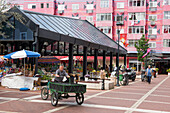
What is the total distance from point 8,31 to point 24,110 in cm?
1354

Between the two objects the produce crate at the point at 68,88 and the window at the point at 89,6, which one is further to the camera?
the window at the point at 89,6

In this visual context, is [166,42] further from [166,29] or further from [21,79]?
[21,79]

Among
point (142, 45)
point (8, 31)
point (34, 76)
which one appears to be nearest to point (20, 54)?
point (34, 76)

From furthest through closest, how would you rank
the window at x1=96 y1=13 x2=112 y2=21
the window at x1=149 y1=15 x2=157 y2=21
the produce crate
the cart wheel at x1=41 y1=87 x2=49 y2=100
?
the window at x1=96 y1=13 x2=112 y2=21, the window at x1=149 y1=15 x2=157 y2=21, the cart wheel at x1=41 y1=87 x2=49 y2=100, the produce crate

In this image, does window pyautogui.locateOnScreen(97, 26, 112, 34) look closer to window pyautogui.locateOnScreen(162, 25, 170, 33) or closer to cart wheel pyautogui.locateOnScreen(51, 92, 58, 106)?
window pyautogui.locateOnScreen(162, 25, 170, 33)

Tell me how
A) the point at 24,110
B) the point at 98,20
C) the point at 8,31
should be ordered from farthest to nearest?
1. the point at 98,20
2. the point at 8,31
3. the point at 24,110

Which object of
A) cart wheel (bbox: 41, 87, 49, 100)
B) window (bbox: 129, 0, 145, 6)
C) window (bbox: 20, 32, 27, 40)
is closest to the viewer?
cart wheel (bbox: 41, 87, 49, 100)

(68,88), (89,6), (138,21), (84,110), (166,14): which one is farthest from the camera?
(89,6)

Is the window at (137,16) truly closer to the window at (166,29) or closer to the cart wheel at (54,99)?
the window at (166,29)

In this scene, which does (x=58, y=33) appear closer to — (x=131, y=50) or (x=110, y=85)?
(x=110, y=85)

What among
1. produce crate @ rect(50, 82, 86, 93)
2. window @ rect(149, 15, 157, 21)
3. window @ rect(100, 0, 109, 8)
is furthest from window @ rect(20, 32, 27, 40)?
window @ rect(149, 15, 157, 21)

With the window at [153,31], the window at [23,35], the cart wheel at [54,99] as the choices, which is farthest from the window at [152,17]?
the cart wheel at [54,99]

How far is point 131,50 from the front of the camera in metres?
59.7

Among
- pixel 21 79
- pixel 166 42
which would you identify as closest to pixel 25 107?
pixel 21 79
